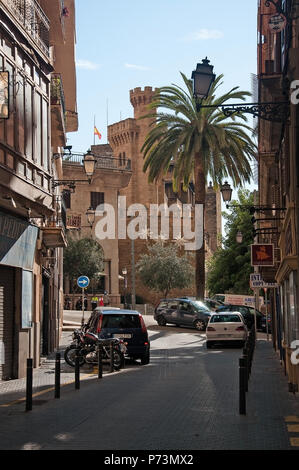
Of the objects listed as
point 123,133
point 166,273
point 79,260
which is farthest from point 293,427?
point 123,133

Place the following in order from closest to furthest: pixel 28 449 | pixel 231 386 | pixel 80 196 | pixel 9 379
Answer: pixel 28 449 → pixel 231 386 → pixel 9 379 → pixel 80 196

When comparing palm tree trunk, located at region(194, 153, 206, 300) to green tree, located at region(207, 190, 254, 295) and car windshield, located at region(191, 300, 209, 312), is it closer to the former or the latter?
car windshield, located at region(191, 300, 209, 312)

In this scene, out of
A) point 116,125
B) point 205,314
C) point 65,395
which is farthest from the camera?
point 116,125

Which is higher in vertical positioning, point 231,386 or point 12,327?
point 12,327

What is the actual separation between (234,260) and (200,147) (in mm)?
22751

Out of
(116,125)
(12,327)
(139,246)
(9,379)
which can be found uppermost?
(116,125)

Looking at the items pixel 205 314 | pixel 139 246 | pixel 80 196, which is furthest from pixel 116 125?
pixel 205 314

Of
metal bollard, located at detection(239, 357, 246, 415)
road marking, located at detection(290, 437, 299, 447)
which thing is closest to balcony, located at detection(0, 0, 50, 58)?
metal bollard, located at detection(239, 357, 246, 415)

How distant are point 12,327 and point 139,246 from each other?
6314 cm

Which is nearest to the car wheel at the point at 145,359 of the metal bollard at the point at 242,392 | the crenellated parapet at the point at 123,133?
the metal bollard at the point at 242,392

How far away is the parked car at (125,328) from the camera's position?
21391mm

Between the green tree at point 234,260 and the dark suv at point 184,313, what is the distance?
1384 cm

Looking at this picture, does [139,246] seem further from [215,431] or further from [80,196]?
[215,431]
